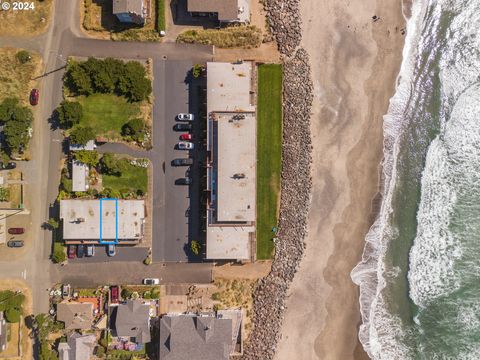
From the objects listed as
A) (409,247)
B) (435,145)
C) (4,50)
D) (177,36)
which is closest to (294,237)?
(409,247)

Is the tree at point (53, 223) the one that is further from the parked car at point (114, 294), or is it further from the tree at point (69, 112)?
the tree at point (69, 112)

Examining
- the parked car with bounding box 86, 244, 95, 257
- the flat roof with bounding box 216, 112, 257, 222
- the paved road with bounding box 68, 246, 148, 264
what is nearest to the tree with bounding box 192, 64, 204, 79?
the flat roof with bounding box 216, 112, 257, 222

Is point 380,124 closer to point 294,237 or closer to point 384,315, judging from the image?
point 294,237

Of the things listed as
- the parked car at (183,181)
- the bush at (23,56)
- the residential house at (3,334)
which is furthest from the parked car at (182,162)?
the residential house at (3,334)

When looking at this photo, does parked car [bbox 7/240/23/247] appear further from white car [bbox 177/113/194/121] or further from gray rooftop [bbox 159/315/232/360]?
white car [bbox 177/113/194/121]

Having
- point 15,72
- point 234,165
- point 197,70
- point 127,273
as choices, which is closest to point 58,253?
point 127,273
